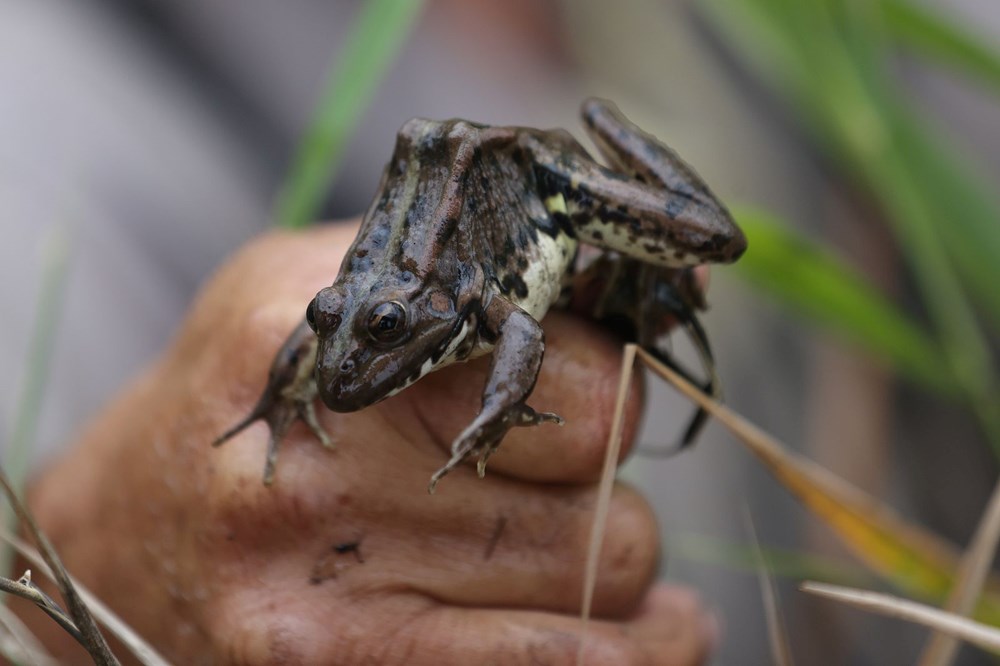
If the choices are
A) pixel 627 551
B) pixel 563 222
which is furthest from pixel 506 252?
pixel 627 551

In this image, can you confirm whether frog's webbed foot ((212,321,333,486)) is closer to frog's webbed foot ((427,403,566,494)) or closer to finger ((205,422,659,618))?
finger ((205,422,659,618))

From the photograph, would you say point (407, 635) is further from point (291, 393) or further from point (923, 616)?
point (923, 616)

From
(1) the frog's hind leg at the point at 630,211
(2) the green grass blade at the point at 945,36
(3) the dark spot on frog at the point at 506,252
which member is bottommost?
(3) the dark spot on frog at the point at 506,252

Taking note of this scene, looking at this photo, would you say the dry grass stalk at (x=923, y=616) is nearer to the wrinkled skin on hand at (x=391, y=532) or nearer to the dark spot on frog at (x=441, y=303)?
the wrinkled skin on hand at (x=391, y=532)

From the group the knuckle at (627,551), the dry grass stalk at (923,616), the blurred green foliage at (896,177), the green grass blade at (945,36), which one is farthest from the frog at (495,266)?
the green grass blade at (945,36)

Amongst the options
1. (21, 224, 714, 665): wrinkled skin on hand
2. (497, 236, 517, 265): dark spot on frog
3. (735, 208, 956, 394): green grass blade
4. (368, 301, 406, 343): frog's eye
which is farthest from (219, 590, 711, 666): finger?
(735, 208, 956, 394): green grass blade
